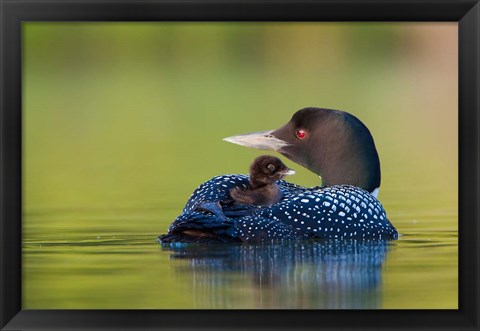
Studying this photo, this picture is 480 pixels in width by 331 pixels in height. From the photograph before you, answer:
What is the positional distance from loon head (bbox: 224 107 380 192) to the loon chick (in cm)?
45

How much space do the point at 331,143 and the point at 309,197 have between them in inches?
30.0

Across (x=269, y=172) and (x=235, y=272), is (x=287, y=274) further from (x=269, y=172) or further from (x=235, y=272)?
(x=269, y=172)

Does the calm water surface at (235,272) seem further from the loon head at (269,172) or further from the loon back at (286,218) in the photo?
the loon head at (269,172)

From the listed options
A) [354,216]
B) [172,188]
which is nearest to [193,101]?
[172,188]

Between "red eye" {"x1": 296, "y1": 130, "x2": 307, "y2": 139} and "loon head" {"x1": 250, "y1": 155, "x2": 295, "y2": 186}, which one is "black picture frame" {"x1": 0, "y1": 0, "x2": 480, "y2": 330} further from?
"red eye" {"x1": 296, "y1": 130, "x2": 307, "y2": 139}

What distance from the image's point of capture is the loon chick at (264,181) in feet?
30.6

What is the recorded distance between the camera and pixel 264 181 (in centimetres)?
935

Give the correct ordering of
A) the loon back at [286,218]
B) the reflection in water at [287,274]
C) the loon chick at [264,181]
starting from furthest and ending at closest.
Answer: the loon chick at [264,181], the loon back at [286,218], the reflection in water at [287,274]

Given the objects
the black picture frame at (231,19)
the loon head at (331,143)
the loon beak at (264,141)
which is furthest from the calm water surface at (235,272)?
the loon beak at (264,141)

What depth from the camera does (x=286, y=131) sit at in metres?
9.98

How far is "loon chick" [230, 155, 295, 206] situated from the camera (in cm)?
933

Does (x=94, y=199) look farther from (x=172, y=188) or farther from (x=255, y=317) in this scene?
(x=255, y=317)

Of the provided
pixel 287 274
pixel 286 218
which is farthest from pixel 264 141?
pixel 287 274

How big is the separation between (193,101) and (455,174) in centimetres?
185
